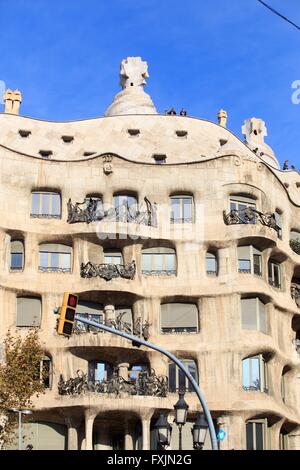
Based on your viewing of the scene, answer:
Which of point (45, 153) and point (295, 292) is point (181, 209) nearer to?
point (295, 292)

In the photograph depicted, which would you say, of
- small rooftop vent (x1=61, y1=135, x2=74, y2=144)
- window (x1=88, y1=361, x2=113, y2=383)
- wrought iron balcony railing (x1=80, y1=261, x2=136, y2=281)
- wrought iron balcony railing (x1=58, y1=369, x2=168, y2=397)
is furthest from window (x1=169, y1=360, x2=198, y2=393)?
small rooftop vent (x1=61, y1=135, x2=74, y2=144)

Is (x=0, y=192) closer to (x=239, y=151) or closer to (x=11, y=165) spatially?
(x=11, y=165)

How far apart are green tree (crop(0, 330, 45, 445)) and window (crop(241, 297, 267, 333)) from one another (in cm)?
929

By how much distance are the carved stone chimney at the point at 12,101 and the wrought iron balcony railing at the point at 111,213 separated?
8914mm

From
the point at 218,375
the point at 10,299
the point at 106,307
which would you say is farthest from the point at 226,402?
the point at 10,299

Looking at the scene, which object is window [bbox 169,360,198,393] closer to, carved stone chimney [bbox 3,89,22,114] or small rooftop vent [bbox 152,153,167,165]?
small rooftop vent [bbox 152,153,167,165]

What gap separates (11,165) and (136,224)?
20.6 ft

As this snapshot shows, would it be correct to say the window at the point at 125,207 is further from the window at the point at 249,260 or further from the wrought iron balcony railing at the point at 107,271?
the window at the point at 249,260

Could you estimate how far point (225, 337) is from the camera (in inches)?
1558

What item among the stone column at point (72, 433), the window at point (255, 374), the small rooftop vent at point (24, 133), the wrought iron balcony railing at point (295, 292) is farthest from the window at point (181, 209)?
the stone column at point (72, 433)

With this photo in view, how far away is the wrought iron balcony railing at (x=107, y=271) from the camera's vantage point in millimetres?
39969
